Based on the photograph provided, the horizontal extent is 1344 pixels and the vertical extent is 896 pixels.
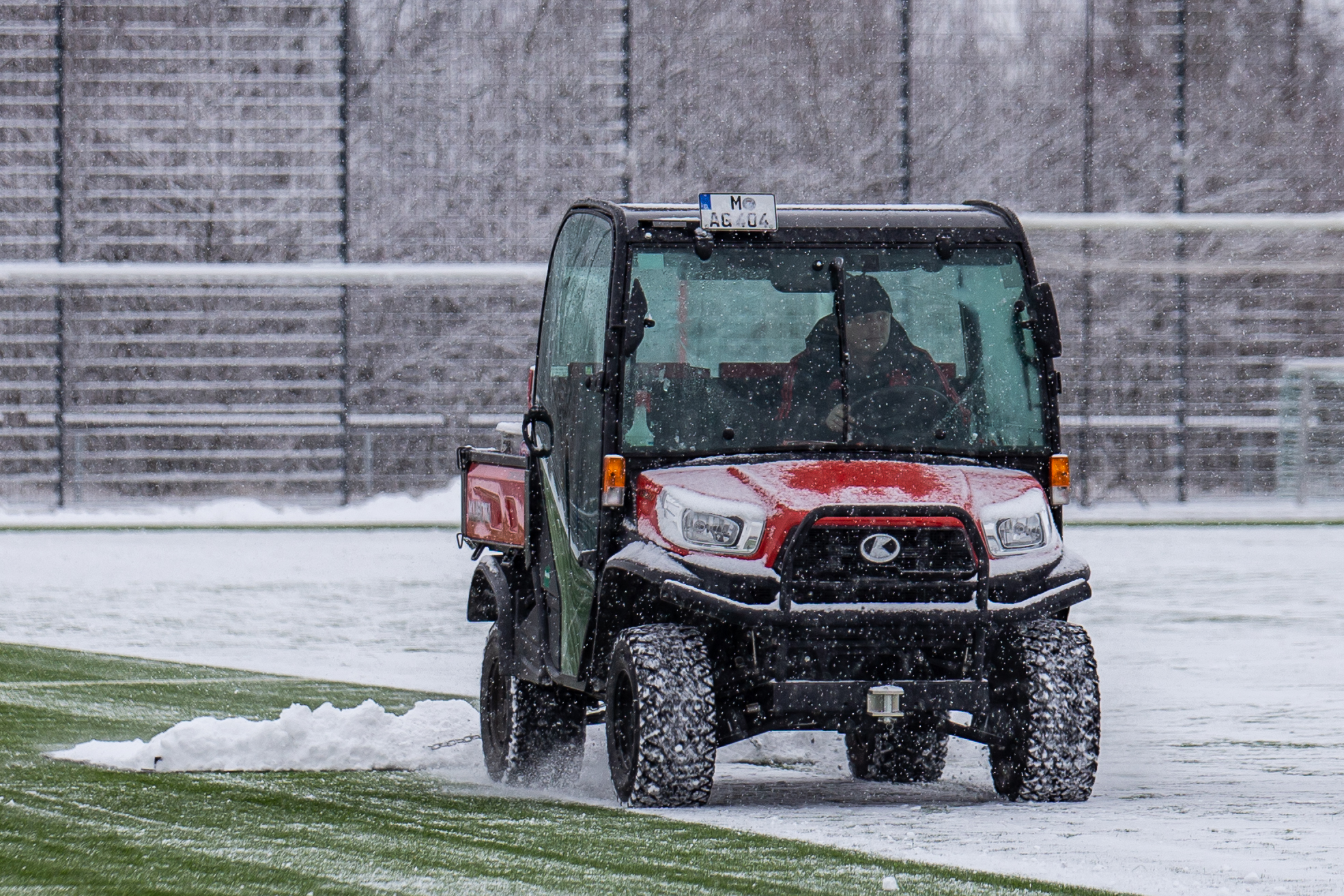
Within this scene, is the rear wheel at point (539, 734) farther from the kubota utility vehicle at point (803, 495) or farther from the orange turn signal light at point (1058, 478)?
the orange turn signal light at point (1058, 478)

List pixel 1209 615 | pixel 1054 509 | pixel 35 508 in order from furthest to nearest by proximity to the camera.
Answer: pixel 35 508, pixel 1209 615, pixel 1054 509

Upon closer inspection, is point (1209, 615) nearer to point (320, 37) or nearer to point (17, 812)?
point (17, 812)

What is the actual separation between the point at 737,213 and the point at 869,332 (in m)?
0.58

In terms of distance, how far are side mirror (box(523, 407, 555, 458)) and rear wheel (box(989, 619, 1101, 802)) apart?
1.77 m

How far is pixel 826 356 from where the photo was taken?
27.6 ft

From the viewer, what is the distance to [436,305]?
25.2 metres

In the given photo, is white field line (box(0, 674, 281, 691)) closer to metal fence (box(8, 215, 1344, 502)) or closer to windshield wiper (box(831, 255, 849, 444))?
windshield wiper (box(831, 255, 849, 444))

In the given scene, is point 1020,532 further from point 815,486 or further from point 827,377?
point 827,377

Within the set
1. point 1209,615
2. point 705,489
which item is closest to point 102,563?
point 1209,615

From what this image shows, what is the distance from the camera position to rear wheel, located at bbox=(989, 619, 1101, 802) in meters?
8.06

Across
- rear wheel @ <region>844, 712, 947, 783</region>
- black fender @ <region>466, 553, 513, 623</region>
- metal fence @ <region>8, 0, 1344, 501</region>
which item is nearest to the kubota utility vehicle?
black fender @ <region>466, 553, 513, 623</region>

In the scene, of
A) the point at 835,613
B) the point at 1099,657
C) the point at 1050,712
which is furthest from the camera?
the point at 1099,657

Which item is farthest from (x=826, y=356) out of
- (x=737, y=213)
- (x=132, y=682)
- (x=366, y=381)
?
(x=366, y=381)

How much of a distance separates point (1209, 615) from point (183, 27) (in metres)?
13.7
